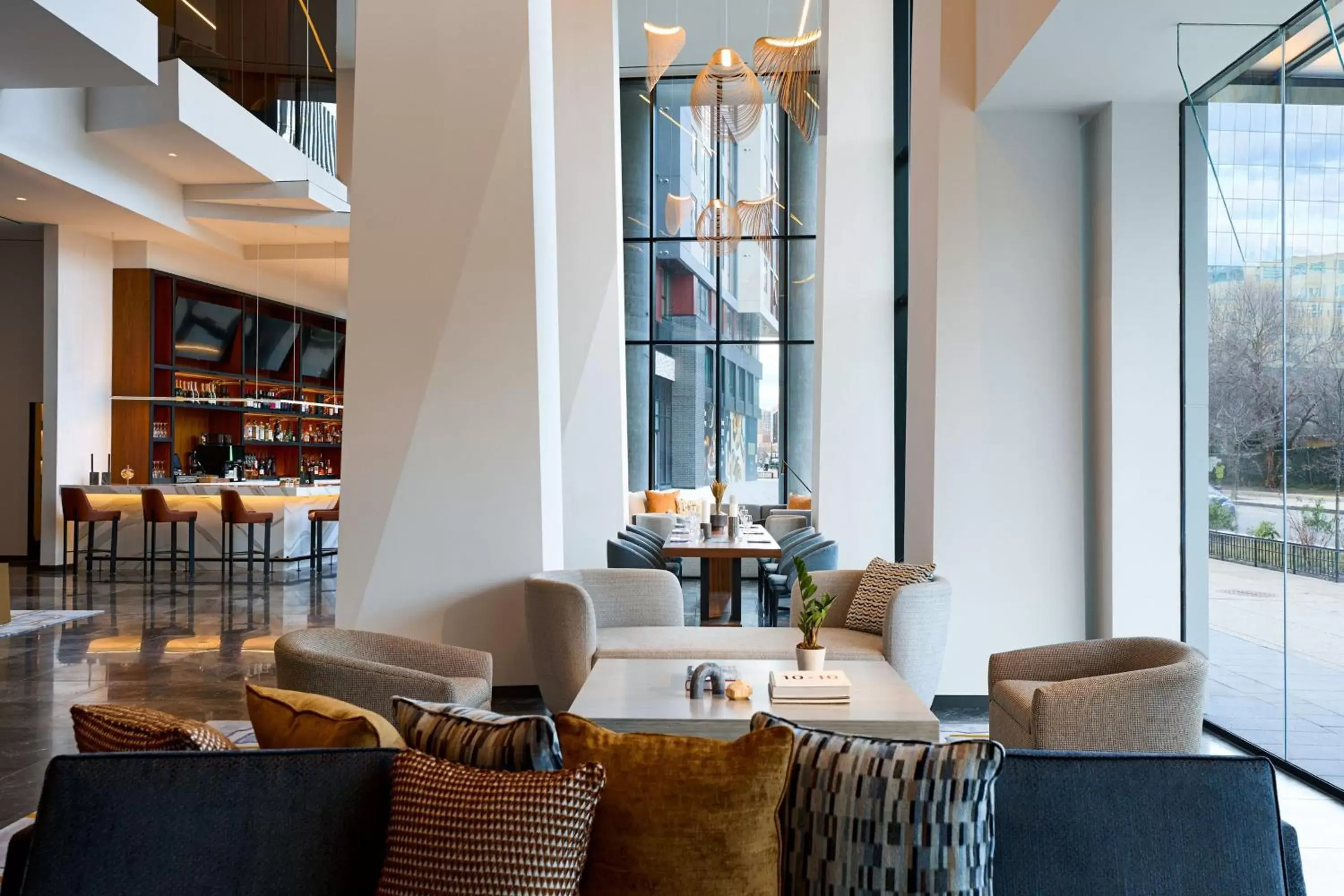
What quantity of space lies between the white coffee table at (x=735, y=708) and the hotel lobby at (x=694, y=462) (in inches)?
1.0

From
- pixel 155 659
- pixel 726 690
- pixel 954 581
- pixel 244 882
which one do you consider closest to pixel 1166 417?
pixel 954 581

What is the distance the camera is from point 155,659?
724 centimetres

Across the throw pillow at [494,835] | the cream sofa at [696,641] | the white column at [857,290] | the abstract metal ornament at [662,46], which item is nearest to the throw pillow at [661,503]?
the white column at [857,290]

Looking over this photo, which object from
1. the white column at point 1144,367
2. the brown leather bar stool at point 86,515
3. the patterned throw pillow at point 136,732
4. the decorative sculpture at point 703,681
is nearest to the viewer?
the patterned throw pillow at point 136,732

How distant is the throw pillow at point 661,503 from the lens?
12.5 metres

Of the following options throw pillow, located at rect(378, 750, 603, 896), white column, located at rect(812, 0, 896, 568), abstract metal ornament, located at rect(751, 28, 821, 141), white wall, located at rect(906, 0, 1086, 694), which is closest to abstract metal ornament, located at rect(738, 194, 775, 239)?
white column, located at rect(812, 0, 896, 568)

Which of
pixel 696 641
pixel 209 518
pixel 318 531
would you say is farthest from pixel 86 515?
pixel 696 641

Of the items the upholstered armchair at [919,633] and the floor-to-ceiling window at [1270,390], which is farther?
the upholstered armchair at [919,633]

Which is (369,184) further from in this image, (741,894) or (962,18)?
(741,894)

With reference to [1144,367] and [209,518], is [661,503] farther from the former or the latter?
[1144,367]

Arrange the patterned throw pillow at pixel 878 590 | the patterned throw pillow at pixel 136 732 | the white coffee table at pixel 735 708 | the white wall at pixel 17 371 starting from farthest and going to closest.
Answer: the white wall at pixel 17 371 → the patterned throw pillow at pixel 878 590 → the white coffee table at pixel 735 708 → the patterned throw pillow at pixel 136 732

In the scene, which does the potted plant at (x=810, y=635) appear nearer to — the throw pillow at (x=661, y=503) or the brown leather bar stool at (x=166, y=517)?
the throw pillow at (x=661, y=503)

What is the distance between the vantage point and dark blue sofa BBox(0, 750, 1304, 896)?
6.53 feet

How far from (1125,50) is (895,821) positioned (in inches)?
174
